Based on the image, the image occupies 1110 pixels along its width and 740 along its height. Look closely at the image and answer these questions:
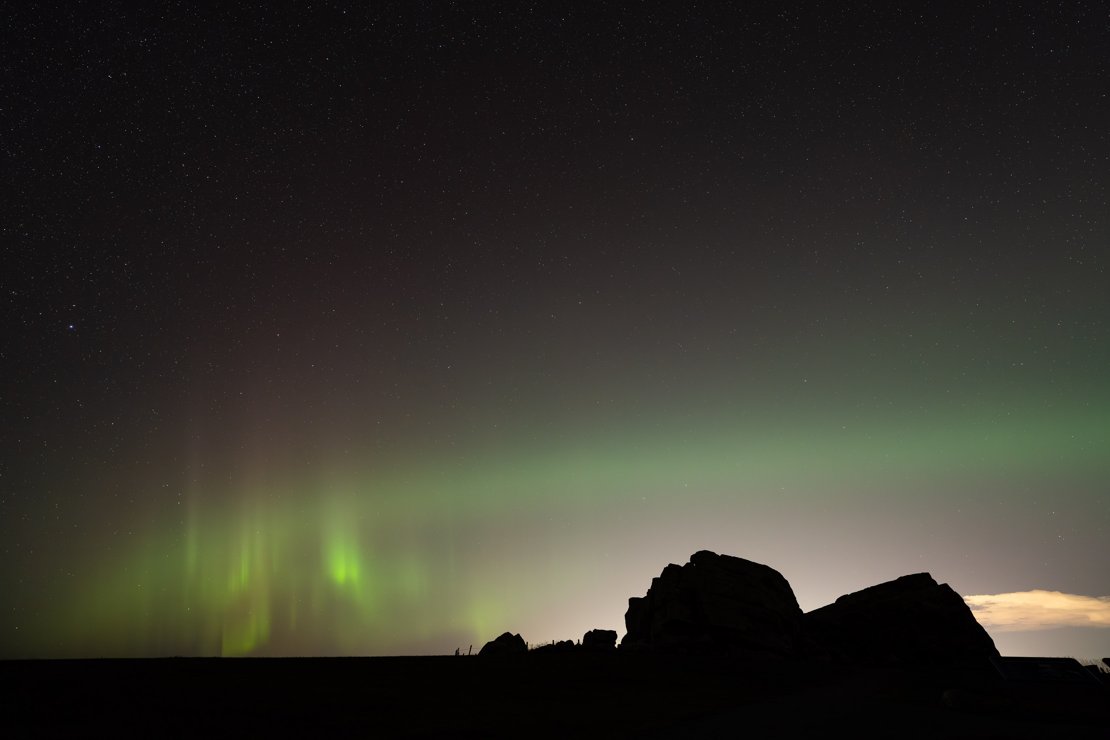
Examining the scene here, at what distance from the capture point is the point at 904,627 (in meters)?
44.0

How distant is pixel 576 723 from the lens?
1182 centimetres

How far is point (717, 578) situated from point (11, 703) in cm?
4226

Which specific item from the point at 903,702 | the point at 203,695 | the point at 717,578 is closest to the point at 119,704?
the point at 203,695

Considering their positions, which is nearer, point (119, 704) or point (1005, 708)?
point (119, 704)

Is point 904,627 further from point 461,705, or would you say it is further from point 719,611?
point 461,705

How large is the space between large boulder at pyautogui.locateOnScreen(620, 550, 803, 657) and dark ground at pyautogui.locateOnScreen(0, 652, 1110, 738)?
19.2 meters

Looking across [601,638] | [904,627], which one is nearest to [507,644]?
[601,638]

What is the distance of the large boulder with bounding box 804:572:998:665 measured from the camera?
1665 inches

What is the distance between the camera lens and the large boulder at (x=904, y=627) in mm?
42281

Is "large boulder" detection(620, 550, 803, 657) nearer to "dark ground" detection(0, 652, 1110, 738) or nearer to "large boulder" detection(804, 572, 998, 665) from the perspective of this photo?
"large boulder" detection(804, 572, 998, 665)

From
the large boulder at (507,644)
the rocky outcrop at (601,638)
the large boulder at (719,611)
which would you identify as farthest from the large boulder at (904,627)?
the large boulder at (507,644)

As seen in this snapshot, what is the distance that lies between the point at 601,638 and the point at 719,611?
952 centimetres

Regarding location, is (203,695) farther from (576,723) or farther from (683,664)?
(683,664)

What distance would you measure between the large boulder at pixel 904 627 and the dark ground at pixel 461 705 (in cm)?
2441
